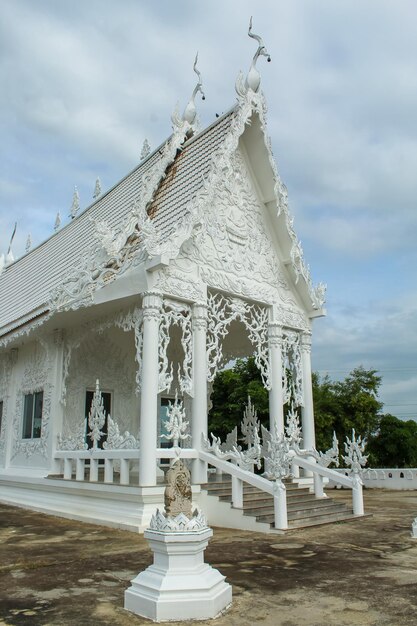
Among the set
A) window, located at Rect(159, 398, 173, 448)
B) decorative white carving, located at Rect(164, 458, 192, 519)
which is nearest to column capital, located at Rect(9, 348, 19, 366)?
window, located at Rect(159, 398, 173, 448)

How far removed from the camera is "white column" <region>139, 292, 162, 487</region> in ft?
26.1

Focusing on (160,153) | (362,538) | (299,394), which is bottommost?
(362,538)

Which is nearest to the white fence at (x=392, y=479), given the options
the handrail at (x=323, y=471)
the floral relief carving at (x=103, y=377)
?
the handrail at (x=323, y=471)

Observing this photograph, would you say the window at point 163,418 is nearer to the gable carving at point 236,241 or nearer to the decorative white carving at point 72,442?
the decorative white carving at point 72,442

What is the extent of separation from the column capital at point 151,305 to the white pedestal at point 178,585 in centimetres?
462

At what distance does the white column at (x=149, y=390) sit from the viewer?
26.1 ft

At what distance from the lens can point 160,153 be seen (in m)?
12.1

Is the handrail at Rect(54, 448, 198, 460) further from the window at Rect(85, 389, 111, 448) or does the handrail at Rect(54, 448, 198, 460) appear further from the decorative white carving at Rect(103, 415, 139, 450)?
Result: the window at Rect(85, 389, 111, 448)

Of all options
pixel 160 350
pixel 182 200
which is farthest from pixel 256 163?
pixel 160 350

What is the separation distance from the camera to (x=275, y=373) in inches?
417

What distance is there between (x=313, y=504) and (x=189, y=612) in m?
5.82

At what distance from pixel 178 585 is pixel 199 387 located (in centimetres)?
516

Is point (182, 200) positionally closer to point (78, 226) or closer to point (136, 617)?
point (78, 226)

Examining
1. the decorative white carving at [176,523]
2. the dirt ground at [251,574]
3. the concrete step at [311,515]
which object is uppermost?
the decorative white carving at [176,523]
